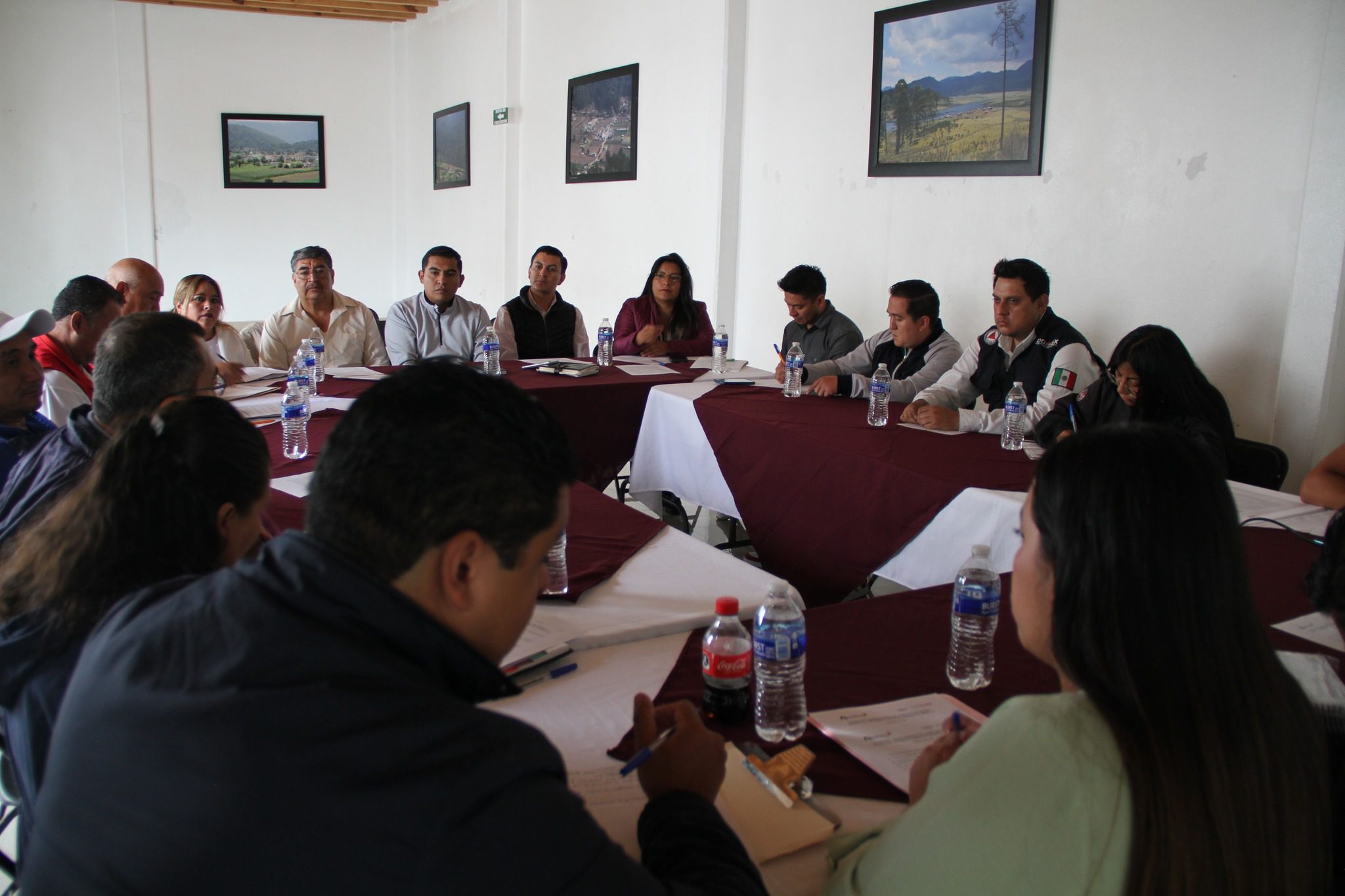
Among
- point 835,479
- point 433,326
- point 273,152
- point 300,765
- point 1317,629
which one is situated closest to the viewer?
point 300,765

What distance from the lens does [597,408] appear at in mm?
4004

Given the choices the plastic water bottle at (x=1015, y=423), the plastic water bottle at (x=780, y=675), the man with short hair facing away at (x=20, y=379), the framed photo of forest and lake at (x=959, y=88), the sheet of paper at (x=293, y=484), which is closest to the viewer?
the plastic water bottle at (x=780, y=675)

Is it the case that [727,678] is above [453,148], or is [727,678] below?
below

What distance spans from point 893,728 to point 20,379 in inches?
81.4

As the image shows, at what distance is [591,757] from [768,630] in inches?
11.8

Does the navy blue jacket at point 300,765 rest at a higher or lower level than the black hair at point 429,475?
lower

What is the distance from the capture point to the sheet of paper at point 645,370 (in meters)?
4.31

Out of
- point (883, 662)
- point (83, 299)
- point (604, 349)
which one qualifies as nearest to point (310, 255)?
point (604, 349)

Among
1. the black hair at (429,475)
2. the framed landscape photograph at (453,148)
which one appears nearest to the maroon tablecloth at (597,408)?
the black hair at (429,475)

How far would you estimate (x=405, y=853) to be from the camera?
61 centimetres

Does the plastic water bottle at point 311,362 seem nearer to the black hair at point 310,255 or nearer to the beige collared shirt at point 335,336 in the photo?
the beige collared shirt at point 335,336

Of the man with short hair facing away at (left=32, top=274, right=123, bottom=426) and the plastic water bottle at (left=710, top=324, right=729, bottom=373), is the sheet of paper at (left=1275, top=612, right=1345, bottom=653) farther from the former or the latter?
the man with short hair facing away at (left=32, top=274, right=123, bottom=426)

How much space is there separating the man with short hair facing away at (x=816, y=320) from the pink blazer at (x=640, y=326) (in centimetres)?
54

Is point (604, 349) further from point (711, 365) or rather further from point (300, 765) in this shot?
point (300, 765)
